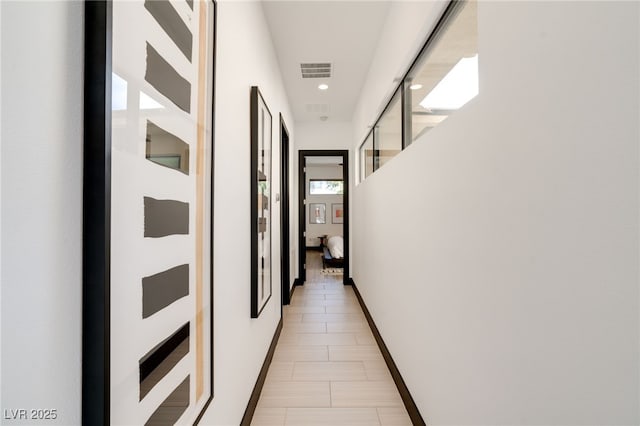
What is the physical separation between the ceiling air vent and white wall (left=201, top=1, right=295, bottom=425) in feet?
3.71

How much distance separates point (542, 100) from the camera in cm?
71

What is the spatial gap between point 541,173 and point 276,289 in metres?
2.49

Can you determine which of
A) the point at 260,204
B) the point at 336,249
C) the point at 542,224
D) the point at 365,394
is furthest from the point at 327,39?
the point at 336,249

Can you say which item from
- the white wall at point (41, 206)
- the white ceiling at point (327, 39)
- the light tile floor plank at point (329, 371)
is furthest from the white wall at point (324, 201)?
the white wall at point (41, 206)

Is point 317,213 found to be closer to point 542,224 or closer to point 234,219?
point 234,219

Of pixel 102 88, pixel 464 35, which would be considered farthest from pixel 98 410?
pixel 464 35

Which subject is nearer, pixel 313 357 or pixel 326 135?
pixel 313 357

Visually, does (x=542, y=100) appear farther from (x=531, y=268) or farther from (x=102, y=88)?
(x=102, y=88)

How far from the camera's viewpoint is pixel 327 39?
2684 mm

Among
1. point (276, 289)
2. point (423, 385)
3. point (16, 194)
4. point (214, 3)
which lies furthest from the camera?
point (276, 289)

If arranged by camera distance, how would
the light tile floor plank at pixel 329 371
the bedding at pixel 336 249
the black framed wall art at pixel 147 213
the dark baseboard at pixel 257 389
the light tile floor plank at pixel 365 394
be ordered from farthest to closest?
the bedding at pixel 336 249, the light tile floor plank at pixel 329 371, the light tile floor plank at pixel 365 394, the dark baseboard at pixel 257 389, the black framed wall art at pixel 147 213

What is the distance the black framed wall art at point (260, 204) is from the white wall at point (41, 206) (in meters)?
1.31

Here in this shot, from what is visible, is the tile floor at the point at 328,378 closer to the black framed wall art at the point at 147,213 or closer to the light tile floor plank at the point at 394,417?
the light tile floor plank at the point at 394,417

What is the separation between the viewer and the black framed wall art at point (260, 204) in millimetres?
1818
